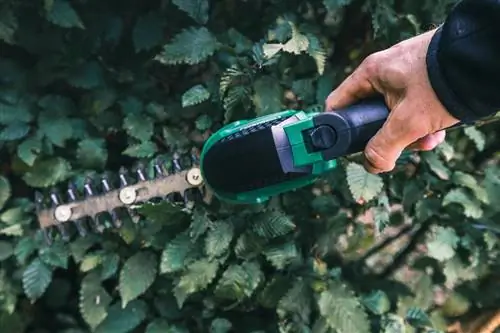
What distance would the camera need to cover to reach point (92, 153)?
5.98 ft

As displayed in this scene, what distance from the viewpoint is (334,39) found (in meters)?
2.00

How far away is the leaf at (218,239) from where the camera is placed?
1683 millimetres

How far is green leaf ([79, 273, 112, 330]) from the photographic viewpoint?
1.81m

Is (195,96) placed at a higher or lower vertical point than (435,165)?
higher

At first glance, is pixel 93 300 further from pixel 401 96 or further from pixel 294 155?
pixel 401 96

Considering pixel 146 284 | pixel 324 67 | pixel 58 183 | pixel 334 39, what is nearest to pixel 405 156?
pixel 324 67

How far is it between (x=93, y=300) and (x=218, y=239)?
1.22 ft

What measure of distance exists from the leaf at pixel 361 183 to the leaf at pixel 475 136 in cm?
31

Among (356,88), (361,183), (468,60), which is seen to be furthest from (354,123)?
(361,183)

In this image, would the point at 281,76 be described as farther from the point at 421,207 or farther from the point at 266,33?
the point at 421,207

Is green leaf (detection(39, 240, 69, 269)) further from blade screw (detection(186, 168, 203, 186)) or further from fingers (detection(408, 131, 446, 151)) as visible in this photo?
fingers (detection(408, 131, 446, 151))

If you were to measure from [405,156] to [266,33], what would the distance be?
435mm

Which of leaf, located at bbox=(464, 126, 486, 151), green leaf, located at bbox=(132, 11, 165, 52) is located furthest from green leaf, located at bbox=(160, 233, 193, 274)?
leaf, located at bbox=(464, 126, 486, 151)

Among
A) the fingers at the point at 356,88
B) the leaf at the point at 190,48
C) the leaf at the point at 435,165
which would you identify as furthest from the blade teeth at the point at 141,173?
the leaf at the point at 435,165
